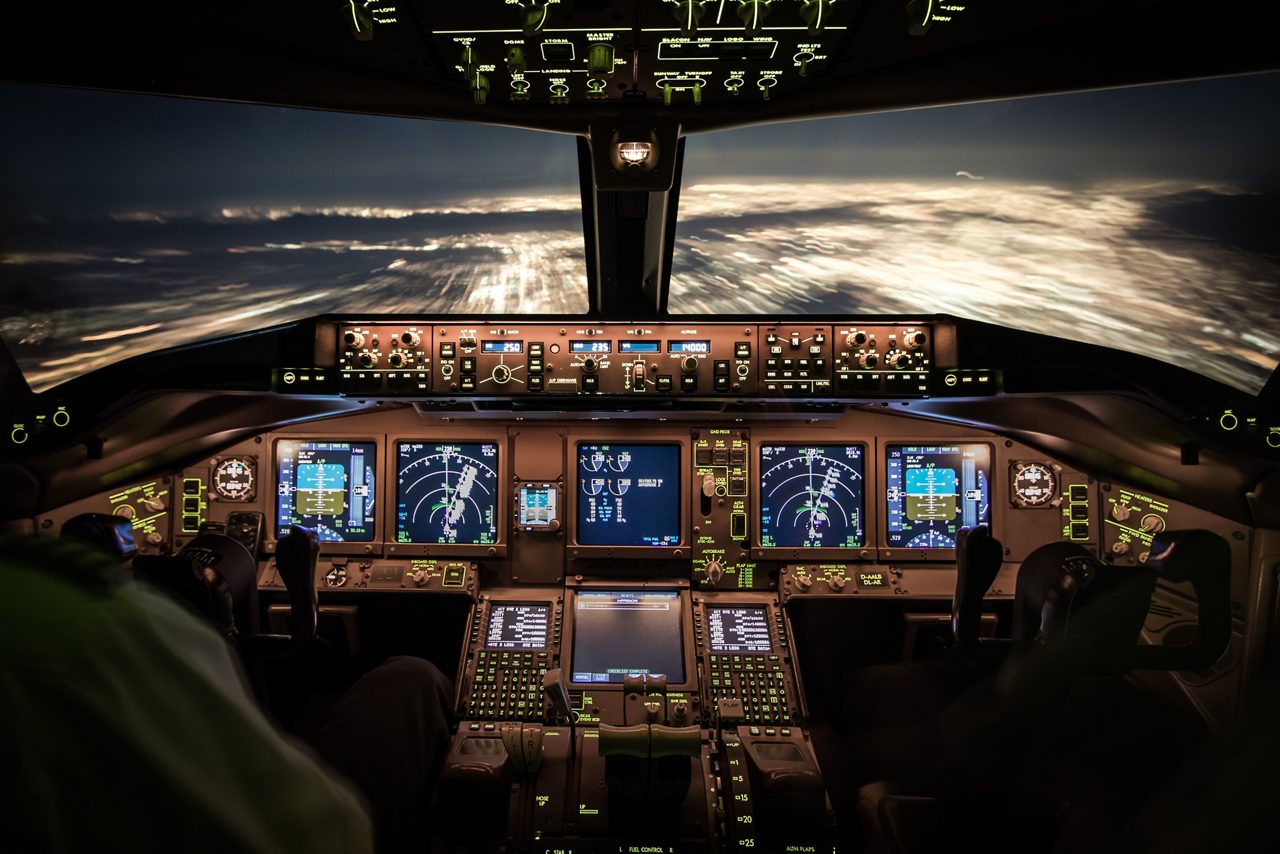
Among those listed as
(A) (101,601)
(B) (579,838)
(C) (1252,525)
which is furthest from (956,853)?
(A) (101,601)

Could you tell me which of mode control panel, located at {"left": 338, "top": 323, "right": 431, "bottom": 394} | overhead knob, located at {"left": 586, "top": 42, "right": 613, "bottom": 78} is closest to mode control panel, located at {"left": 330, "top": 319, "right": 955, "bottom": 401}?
mode control panel, located at {"left": 338, "top": 323, "right": 431, "bottom": 394}

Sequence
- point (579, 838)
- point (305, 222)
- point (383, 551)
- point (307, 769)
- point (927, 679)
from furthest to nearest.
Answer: point (383, 551)
point (927, 679)
point (305, 222)
point (579, 838)
point (307, 769)

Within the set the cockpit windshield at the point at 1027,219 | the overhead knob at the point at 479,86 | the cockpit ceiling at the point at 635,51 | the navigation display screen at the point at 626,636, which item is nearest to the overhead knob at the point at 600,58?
the cockpit ceiling at the point at 635,51

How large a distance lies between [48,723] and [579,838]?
2.44 m

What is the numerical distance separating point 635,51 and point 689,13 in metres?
0.26

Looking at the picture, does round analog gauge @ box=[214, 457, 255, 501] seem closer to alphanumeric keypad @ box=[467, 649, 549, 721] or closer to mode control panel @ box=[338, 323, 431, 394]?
mode control panel @ box=[338, 323, 431, 394]

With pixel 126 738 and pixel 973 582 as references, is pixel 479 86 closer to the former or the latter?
pixel 126 738

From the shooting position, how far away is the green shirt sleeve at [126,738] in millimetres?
582

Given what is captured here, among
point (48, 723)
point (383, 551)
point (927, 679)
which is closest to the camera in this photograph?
point (48, 723)

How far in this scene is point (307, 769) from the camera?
76 centimetres

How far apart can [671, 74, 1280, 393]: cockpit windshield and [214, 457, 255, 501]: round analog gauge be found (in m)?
2.36

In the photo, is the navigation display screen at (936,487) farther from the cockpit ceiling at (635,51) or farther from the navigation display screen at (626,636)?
the cockpit ceiling at (635,51)

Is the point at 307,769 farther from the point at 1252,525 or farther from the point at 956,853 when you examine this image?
the point at 1252,525

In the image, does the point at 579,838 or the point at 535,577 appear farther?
the point at 535,577
